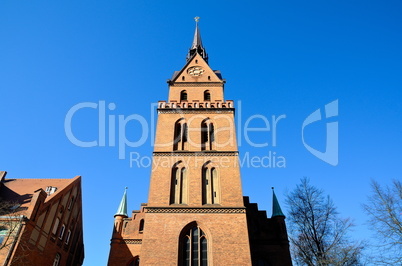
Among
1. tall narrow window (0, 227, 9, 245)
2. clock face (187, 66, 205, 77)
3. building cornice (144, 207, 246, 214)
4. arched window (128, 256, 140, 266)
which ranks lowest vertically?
arched window (128, 256, 140, 266)

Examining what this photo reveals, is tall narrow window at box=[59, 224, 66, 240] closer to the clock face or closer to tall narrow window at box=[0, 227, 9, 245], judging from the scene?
Answer: tall narrow window at box=[0, 227, 9, 245]

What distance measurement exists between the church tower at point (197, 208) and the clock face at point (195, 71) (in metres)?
3.65

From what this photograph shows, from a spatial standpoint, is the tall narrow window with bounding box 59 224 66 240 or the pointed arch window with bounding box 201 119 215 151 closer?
the pointed arch window with bounding box 201 119 215 151

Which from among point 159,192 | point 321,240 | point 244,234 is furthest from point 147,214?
point 321,240

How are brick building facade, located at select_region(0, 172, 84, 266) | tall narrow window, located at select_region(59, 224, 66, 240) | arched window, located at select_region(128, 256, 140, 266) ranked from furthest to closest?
tall narrow window, located at select_region(59, 224, 66, 240) → arched window, located at select_region(128, 256, 140, 266) → brick building facade, located at select_region(0, 172, 84, 266)

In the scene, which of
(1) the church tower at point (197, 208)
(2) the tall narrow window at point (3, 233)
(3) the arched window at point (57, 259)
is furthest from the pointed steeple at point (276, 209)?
(2) the tall narrow window at point (3, 233)

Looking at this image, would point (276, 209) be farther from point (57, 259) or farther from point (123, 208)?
point (57, 259)

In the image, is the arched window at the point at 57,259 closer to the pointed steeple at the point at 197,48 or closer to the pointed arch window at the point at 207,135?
the pointed arch window at the point at 207,135

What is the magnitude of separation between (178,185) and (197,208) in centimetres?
232

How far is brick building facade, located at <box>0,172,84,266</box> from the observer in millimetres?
16875

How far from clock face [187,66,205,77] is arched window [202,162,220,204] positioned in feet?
39.7

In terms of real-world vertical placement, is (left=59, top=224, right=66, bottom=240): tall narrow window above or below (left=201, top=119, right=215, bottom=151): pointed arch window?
below

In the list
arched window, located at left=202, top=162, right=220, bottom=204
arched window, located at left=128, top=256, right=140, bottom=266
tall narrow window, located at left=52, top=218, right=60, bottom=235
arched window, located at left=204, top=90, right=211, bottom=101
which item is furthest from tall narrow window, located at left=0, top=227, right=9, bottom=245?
arched window, located at left=204, top=90, right=211, bottom=101

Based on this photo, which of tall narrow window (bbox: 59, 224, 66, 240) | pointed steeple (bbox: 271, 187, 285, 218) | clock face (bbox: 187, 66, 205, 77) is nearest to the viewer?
pointed steeple (bbox: 271, 187, 285, 218)
